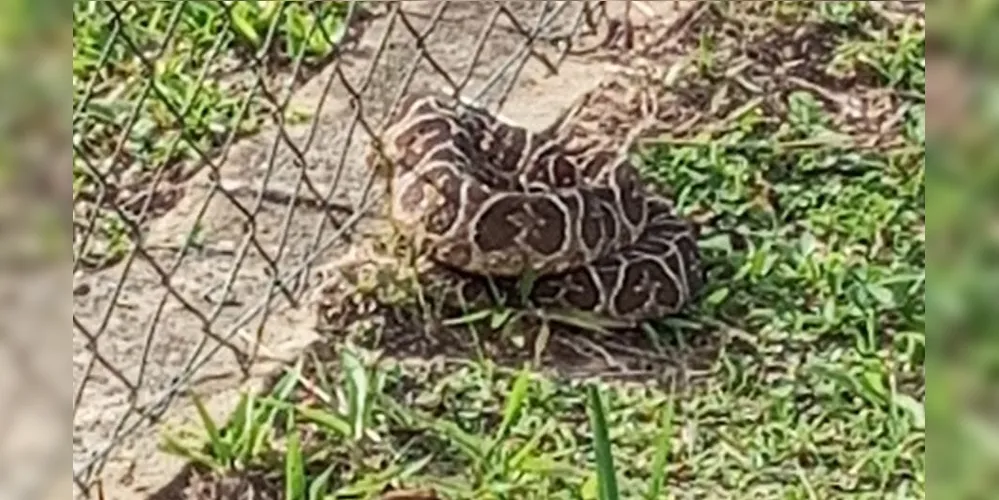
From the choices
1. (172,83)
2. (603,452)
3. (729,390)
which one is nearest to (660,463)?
(729,390)

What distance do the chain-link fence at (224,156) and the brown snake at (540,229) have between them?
0.12 metres

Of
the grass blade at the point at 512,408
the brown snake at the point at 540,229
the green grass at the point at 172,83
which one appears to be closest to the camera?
the grass blade at the point at 512,408

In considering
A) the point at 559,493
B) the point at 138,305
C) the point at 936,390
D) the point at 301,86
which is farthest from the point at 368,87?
the point at 936,390

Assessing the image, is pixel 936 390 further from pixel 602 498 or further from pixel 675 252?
pixel 675 252

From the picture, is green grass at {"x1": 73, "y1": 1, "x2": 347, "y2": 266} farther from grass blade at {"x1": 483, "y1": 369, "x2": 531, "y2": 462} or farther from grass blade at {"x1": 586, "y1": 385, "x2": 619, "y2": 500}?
grass blade at {"x1": 586, "y1": 385, "x2": 619, "y2": 500}

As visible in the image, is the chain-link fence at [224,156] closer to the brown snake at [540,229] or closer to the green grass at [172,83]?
the green grass at [172,83]

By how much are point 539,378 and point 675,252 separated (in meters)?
0.34

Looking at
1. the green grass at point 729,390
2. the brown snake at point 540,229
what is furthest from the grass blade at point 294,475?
the brown snake at point 540,229

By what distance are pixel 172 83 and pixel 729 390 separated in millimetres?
1186

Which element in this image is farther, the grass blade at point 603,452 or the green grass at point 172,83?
the green grass at point 172,83

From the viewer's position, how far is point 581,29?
3.67 metres

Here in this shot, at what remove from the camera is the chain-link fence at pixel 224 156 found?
→ 252 centimetres

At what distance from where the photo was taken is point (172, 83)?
330cm

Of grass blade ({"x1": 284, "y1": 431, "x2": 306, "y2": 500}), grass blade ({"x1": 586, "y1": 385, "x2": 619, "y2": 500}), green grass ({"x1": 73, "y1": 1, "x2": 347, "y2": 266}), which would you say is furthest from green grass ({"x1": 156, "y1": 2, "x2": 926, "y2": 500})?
green grass ({"x1": 73, "y1": 1, "x2": 347, "y2": 266})
